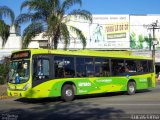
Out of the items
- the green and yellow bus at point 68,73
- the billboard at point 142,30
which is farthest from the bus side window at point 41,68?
the billboard at point 142,30

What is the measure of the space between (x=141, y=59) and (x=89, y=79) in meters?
5.81

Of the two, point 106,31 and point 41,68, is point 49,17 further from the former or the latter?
point 106,31

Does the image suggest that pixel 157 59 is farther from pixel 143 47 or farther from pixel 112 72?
pixel 112 72

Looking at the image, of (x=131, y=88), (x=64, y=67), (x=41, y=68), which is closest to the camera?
(x=41, y=68)

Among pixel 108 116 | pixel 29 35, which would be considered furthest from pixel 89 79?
pixel 29 35

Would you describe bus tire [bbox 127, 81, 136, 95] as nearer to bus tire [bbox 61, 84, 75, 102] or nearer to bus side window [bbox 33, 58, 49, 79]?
bus tire [bbox 61, 84, 75, 102]

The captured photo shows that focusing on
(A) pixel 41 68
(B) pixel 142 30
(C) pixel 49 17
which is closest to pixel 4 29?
(C) pixel 49 17

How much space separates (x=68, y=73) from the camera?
66.5 ft

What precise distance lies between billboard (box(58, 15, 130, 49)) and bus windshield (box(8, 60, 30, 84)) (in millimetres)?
35253

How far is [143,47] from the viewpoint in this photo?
55.6 meters

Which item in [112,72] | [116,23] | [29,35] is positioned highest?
[116,23]

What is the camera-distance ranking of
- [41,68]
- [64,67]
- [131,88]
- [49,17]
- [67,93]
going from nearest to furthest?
1. [41,68]
2. [64,67]
3. [67,93]
4. [131,88]
5. [49,17]

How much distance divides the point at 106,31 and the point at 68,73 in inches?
1401

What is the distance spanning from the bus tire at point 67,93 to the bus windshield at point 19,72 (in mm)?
2324
